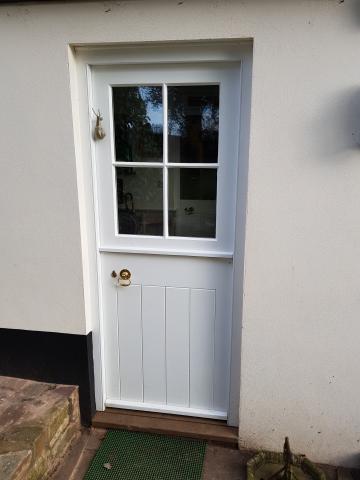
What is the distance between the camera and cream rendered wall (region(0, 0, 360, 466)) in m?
1.65

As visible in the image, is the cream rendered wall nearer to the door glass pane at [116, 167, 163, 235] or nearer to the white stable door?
the white stable door

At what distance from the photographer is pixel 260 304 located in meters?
1.92

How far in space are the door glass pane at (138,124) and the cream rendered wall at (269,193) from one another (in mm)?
283

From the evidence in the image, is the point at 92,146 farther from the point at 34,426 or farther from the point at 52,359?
the point at 34,426

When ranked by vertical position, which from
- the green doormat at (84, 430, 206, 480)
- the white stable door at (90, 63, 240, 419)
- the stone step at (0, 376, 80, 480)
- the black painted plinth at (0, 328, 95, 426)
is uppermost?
the white stable door at (90, 63, 240, 419)

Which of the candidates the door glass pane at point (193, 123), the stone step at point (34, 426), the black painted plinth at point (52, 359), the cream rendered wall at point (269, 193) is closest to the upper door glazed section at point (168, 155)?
the door glass pane at point (193, 123)

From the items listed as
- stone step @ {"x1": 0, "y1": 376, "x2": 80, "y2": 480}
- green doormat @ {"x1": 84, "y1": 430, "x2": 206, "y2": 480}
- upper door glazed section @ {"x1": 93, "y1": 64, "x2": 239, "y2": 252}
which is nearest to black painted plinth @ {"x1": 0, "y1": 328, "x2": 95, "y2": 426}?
stone step @ {"x1": 0, "y1": 376, "x2": 80, "y2": 480}

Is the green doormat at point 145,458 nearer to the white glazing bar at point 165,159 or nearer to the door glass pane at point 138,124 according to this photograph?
the white glazing bar at point 165,159

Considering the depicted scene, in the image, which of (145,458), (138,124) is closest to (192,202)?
(138,124)

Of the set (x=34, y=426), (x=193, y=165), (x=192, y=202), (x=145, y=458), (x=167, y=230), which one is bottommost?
(x=145, y=458)

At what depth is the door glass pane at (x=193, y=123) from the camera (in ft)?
6.27

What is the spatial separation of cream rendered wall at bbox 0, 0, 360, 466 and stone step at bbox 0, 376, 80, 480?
0.42 m

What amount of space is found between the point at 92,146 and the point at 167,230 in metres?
0.66

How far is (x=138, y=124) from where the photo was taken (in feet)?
6.60
